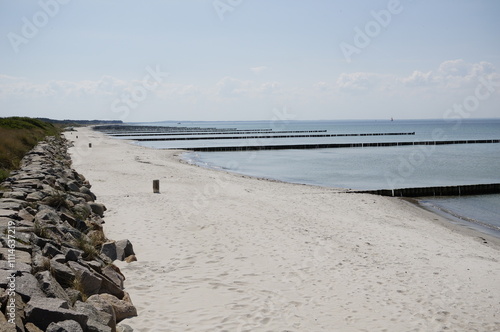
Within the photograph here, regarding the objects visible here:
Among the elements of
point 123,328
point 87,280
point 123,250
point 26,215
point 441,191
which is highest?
point 26,215

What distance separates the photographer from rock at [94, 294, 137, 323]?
5711 mm

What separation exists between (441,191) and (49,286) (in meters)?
21.3

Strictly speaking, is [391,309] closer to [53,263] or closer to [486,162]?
[53,263]

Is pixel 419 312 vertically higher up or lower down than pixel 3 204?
lower down

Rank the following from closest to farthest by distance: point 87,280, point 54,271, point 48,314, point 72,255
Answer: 1. point 48,314
2. point 54,271
3. point 87,280
4. point 72,255

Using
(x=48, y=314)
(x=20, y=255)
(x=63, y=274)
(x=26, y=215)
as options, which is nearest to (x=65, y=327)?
(x=48, y=314)

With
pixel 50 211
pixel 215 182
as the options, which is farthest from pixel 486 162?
pixel 50 211

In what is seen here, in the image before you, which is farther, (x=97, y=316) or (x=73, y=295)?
(x=73, y=295)

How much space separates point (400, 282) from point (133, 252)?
5215mm

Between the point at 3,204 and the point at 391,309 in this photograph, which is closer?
the point at 391,309

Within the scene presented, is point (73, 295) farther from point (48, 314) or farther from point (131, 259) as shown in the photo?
point (131, 259)

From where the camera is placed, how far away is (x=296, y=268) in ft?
27.3

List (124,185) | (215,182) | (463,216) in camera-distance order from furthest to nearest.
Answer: (215,182) → (124,185) → (463,216)

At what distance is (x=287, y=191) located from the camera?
65.1ft
